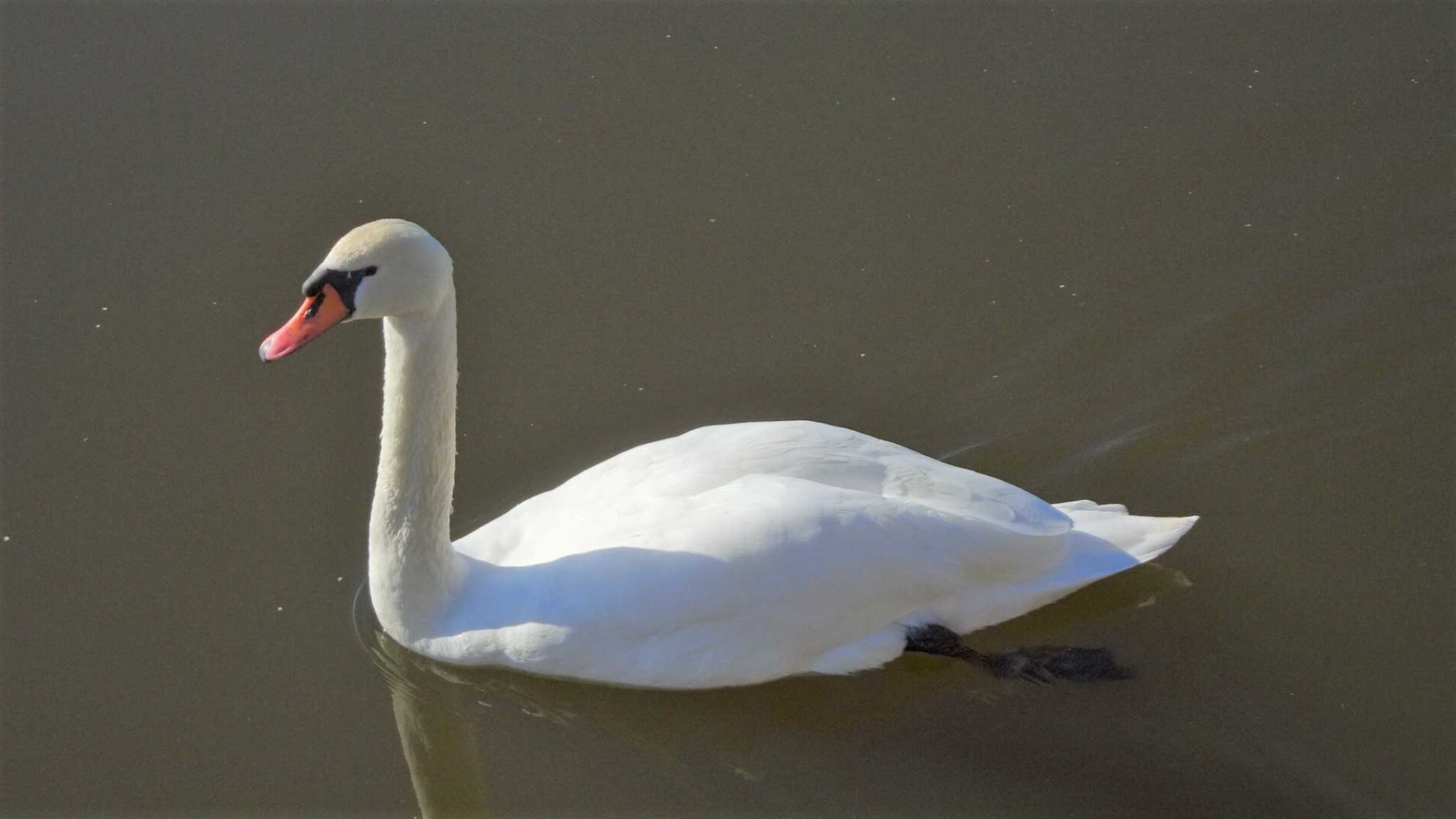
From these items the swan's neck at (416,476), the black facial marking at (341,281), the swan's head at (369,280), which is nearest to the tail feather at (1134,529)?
the swan's neck at (416,476)

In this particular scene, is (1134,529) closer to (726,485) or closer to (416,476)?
(726,485)

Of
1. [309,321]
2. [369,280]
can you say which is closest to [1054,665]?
[369,280]

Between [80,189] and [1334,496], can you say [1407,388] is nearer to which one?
[1334,496]

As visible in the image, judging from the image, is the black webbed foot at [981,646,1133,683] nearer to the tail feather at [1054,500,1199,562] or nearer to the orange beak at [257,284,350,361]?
the tail feather at [1054,500,1199,562]

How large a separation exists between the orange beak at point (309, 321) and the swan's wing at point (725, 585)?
112cm

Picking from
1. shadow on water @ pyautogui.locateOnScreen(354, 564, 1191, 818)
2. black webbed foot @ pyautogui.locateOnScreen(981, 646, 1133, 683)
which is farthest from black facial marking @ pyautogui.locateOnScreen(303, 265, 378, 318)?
black webbed foot @ pyautogui.locateOnScreen(981, 646, 1133, 683)

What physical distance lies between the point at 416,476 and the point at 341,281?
2.75 ft

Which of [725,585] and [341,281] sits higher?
[341,281]

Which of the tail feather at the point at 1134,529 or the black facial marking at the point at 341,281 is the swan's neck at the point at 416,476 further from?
the tail feather at the point at 1134,529

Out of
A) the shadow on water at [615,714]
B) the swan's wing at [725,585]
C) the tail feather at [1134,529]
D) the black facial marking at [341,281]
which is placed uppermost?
the black facial marking at [341,281]

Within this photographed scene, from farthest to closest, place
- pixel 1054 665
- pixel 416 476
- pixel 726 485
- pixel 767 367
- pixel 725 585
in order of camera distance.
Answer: pixel 767 367 → pixel 1054 665 → pixel 726 485 → pixel 416 476 → pixel 725 585

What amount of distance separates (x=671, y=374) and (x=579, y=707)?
206cm

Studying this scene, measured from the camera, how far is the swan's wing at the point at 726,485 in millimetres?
5766

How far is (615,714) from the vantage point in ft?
19.2
